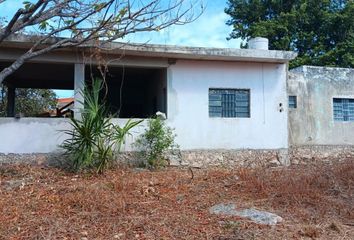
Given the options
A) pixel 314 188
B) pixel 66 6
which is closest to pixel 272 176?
pixel 314 188

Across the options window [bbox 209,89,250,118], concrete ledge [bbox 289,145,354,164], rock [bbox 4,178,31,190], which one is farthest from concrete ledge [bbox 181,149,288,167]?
rock [bbox 4,178,31,190]

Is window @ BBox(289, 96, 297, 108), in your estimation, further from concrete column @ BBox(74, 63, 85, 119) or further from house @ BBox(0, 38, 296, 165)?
concrete column @ BBox(74, 63, 85, 119)

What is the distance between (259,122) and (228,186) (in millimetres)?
Answer: 3637

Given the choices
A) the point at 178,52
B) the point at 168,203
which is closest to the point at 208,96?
Result: the point at 178,52

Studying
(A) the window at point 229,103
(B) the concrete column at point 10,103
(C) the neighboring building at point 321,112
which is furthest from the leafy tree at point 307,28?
(B) the concrete column at point 10,103

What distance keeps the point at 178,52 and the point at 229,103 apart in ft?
6.87

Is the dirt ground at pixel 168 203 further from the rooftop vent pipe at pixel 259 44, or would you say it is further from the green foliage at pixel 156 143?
the rooftop vent pipe at pixel 259 44

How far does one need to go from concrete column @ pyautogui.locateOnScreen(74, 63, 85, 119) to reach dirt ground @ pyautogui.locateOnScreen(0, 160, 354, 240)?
172cm

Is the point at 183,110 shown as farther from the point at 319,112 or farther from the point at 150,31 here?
the point at 319,112

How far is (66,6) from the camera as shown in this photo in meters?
8.93

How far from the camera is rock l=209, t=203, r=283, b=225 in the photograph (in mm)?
6582

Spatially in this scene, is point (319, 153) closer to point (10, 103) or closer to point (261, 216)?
point (261, 216)

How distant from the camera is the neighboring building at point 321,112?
44.4 feet

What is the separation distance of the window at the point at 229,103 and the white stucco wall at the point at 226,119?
0.16 m
